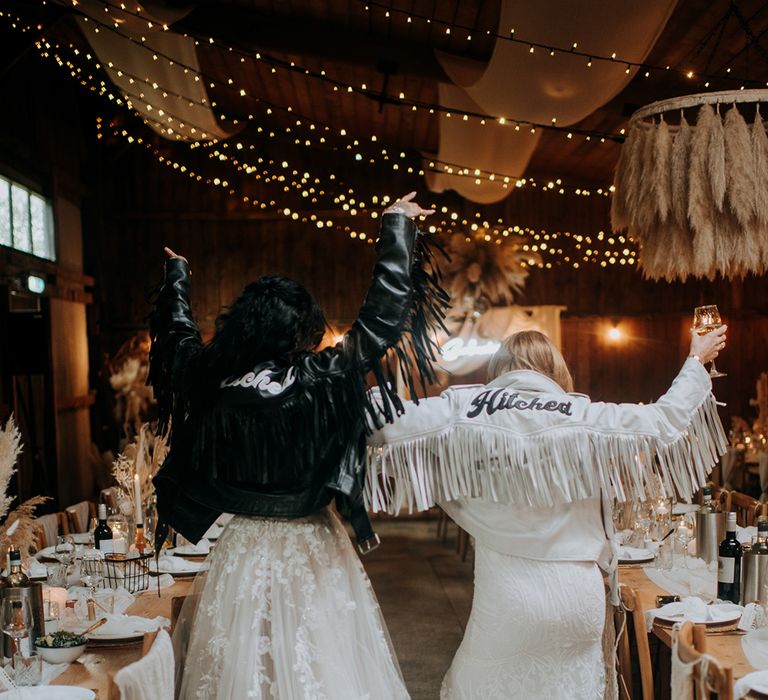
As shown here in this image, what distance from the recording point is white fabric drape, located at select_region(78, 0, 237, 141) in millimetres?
5738

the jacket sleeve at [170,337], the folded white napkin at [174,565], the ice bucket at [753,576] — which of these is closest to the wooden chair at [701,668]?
the ice bucket at [753,576]

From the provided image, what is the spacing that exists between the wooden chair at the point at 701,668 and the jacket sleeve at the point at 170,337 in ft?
4.39

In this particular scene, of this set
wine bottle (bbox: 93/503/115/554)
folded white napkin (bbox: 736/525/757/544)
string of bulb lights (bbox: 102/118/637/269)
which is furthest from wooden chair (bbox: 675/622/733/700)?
string of bulb lights (bbox: 102/118/637/269)

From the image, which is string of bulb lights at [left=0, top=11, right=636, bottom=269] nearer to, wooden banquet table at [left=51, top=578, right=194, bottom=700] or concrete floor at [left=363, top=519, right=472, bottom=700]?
concrete floor at [left=363, top=519, right=472, bottom=700]

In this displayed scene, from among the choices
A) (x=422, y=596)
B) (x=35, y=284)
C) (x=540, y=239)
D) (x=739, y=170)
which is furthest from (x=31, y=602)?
(x=540, y=239)

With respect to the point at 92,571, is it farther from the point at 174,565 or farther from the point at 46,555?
the point at 46,555

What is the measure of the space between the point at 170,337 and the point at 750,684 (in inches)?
66.8

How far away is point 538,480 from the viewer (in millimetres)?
2311

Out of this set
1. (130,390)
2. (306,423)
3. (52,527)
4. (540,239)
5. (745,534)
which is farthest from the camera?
(540,239)

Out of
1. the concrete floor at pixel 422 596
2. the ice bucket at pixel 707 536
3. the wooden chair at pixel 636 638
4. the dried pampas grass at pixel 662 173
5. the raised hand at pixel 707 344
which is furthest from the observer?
the concrete floor at pixel 422 596

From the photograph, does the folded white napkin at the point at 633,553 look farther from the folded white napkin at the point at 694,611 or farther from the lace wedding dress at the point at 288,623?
the lace wedding dress at the point at 288,623

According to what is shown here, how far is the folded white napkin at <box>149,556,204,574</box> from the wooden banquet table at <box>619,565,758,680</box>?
5.92 feet

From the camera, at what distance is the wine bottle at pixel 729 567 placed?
3033 mm

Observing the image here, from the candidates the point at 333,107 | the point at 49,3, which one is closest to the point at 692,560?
the point at 49,3
